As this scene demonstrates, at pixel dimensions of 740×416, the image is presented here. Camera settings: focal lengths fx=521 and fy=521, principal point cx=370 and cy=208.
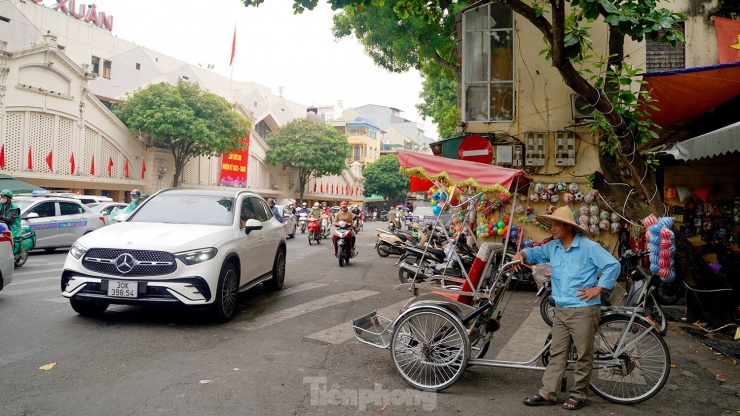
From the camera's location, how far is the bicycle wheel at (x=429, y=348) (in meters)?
4.41

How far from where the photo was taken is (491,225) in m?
11.2

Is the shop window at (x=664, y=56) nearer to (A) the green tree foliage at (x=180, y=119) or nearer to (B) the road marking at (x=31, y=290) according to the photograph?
(B) the road marking at (x=31, y=290)

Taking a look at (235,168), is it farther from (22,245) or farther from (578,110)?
(578,110)

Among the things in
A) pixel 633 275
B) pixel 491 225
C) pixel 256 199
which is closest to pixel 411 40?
pixel 491 225

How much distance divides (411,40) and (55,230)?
37.8 ft

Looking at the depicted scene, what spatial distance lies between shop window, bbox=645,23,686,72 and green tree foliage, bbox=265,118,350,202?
117 ft

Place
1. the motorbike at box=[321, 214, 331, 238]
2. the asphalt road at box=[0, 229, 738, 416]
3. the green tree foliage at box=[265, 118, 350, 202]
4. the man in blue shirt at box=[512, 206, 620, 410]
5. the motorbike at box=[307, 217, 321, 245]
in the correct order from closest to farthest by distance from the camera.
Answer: the asphalt road at box=[0, 229, 738, 416] → the man in blue shirt at box=[512, 206, 620, 410] → the motorbike at box=[307, 217, 321, 245] → the motorbike at box=[321, 214, 331, 238] → the green tree foliage at box=[265, 118, 350, 202]

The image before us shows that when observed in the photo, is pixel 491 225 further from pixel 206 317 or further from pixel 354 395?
pixel 354 395

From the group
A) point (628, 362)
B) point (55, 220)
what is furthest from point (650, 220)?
point (55, 220)

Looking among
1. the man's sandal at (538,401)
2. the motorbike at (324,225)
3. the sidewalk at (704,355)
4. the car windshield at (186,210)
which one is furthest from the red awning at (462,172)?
the motorbike at (324,225)

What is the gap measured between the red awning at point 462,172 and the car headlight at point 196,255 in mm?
2459

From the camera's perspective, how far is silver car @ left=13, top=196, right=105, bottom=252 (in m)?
13.5

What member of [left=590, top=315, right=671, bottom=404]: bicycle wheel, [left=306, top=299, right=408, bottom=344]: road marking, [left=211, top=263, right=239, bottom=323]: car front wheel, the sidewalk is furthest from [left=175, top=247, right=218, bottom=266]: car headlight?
the sidewalk

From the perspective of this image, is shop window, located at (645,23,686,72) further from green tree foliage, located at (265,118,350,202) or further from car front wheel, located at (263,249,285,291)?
green tree foliage, located at (265,118,350,202)
